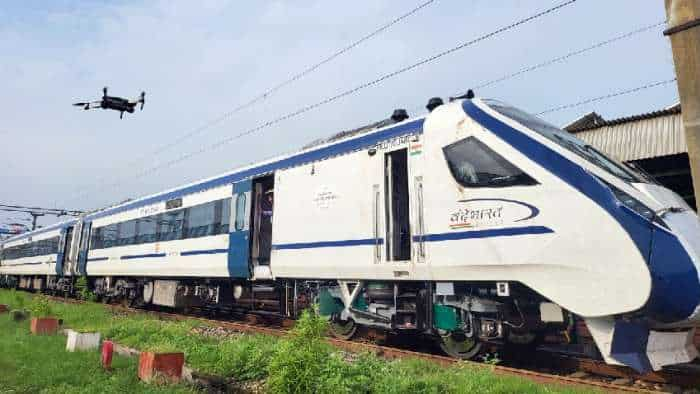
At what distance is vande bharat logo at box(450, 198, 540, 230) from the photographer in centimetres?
601

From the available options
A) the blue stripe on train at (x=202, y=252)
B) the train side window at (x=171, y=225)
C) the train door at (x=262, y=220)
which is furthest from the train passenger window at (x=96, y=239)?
the train door at (x=262, y=220)

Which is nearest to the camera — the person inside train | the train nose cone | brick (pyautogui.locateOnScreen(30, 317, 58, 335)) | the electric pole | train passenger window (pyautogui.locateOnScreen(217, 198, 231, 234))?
the electric pole

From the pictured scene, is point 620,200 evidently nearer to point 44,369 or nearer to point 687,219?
point 687,219

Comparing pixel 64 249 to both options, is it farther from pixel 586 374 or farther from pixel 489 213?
pixel 586 374

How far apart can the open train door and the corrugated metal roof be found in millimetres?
7369

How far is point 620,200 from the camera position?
18.0 ft

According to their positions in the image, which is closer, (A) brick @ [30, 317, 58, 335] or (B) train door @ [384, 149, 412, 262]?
(B) train door @ [384, 149, 412, 262]

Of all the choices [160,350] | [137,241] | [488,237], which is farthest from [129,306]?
[488,237]

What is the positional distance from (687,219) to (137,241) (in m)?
14.3

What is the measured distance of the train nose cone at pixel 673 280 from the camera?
16.6 feet

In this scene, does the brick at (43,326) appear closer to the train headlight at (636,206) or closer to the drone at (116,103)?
the drone at (116,103)

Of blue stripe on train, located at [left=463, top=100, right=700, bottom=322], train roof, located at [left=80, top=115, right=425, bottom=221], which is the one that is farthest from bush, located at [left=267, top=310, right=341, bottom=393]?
train roof, located at [left=80, top=115, right=425, bottom=221]

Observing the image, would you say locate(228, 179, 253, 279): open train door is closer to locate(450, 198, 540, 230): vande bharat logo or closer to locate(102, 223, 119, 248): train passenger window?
locate(450, 198, 540, 230): vande bharat logo

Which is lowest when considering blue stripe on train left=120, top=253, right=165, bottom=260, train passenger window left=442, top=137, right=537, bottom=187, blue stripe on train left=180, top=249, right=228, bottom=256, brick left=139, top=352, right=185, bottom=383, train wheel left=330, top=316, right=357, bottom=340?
brick left=139, top=352, right=185, bottom=383
